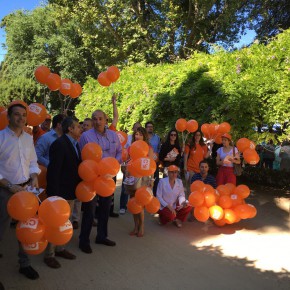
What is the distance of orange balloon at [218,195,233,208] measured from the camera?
223 inches

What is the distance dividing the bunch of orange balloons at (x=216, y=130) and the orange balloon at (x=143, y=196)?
2.44 metres

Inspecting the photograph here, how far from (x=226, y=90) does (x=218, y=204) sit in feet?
10.2

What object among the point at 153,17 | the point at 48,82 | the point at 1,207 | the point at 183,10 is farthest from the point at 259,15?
the point at 1,207

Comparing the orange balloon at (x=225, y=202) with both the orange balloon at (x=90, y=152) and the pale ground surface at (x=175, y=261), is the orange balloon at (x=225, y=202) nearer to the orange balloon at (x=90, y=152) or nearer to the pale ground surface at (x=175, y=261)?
the pale ground surface at (x=175, y=261)

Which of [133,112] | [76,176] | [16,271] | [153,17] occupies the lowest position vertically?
[16,271]

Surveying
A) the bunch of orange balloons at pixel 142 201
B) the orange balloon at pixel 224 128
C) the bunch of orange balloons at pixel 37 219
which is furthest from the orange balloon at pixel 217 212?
the bunch of orange balloons at pixel 37 219

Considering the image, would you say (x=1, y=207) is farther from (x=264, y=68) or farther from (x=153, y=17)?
(x=153, y=17)

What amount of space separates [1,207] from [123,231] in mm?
2585

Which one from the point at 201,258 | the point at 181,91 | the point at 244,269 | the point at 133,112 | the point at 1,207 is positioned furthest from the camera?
the point at 133,112

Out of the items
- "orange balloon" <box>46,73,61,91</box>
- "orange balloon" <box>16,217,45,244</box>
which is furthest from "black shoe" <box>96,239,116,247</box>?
"orange balloon" <box>46,73,61,91</box>

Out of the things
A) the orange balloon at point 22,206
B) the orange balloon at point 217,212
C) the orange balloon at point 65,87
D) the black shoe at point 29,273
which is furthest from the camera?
the orange balloon at point 65,87

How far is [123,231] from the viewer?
220 inches

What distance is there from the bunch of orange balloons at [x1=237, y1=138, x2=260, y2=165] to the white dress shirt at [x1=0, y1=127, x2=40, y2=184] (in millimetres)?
3997

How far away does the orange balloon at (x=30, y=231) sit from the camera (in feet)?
10.2
